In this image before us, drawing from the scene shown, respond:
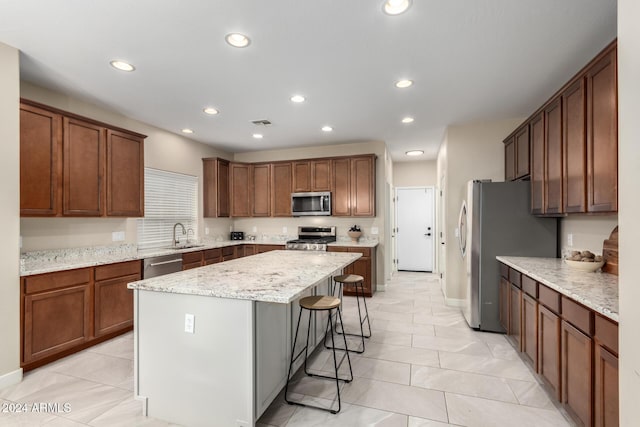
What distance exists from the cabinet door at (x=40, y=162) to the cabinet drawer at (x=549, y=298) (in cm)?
440

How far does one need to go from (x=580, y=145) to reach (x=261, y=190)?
476 cm

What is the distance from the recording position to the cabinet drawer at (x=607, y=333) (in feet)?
4.79

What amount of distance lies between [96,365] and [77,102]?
287 centimetres

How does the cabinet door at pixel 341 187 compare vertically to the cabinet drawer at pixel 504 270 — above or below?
above

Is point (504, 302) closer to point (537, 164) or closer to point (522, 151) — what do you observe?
point (537, 164)

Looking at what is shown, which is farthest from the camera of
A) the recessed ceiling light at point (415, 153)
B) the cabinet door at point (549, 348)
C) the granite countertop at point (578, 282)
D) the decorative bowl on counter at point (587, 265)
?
the recessed ceiling light at point (415, 153)

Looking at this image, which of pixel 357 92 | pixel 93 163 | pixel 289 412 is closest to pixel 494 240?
pixel 357 92

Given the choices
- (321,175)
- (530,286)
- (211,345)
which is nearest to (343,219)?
(321,175)

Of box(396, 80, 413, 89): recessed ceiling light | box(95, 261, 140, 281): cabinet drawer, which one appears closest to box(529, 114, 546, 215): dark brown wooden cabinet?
box(396, 80, 413, 89): recessed ceiling light

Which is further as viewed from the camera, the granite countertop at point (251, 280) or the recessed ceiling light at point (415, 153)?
the recessed ceiling light at point (415, 153)

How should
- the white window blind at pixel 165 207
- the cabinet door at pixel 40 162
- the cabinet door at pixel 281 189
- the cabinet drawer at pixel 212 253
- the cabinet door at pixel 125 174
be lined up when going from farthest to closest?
the cabinet door at pixel 281 189 < the cabinet drawer at pixel 212 253 < the white window blind at pixel 165 207 < the cabinet door at pixel 125 174 < the cabinet door at pixel 40 162

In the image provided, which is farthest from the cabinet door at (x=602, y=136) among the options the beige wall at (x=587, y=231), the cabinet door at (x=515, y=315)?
the cabinet door at (x=515, y=315)

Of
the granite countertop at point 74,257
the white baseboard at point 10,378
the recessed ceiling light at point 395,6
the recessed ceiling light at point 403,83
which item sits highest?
the recessed ceiling light at point 403,83
